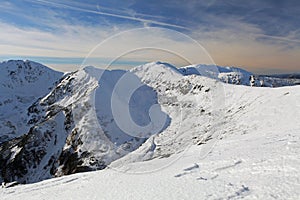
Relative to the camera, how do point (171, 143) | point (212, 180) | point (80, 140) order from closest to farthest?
point (212, 180) < point (171, 143) < point (80, 140)

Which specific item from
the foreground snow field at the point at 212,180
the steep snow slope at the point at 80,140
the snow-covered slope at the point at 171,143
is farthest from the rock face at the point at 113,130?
the foreground snow field at the point at 212,180

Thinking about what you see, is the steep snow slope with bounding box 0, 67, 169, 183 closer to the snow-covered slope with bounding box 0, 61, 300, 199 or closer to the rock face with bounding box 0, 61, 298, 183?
the rock face with bounding box 0, 61, 298, 183

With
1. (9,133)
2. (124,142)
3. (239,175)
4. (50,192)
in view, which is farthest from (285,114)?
(9,133)

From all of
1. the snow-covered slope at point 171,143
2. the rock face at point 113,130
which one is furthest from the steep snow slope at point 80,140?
the snow-covered slope at point 171,143

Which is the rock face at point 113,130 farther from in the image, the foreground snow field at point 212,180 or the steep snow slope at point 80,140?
the foreground snow field at point 212,180

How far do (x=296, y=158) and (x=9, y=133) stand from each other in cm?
16751

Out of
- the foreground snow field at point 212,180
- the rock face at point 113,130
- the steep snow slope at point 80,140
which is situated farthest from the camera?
the steep snow slope at point 80,140

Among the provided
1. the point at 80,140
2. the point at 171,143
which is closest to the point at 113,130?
the point at 80,140

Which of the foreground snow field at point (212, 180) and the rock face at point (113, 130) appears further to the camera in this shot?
the rock face at point (113, 130)

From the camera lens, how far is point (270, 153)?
55.7 ft

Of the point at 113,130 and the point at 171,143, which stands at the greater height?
the point at 113,130

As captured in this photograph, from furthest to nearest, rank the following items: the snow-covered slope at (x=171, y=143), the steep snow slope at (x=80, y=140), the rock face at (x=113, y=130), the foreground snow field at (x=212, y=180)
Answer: the steep snow slope at (x=80, y=140), the rock face at (x=113, y=130), the snow-covered slope at (x=171, y=143), the foreground snow field at (x=212, y=180)

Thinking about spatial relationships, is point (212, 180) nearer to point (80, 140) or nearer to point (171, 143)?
point (171, 143)

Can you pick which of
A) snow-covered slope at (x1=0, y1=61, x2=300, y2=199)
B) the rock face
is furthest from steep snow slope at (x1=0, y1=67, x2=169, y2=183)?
snow-covered slope at (x1=0, y1=61, x2=300, y2=199)
